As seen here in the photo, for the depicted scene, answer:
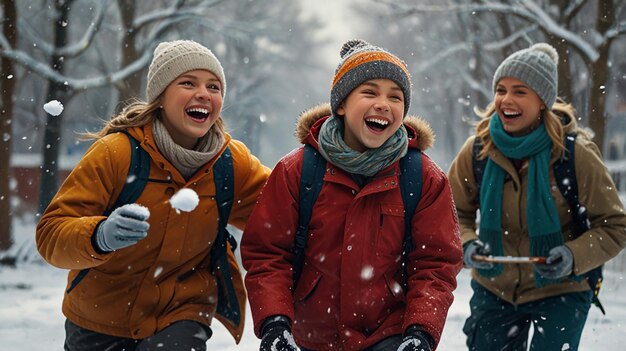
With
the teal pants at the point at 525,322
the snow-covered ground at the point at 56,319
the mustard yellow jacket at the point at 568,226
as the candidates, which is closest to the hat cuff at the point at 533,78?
the mustard yellow jacket at the point at 568,226

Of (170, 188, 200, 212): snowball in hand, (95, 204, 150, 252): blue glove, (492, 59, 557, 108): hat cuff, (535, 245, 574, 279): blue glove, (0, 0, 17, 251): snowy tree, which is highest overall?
(0, 0, 17, 251): snowy tree

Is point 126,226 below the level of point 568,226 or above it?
below

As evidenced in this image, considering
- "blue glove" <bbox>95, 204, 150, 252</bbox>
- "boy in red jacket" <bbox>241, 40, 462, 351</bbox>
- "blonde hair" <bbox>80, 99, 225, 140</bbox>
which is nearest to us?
"blue glove" <bbox>95, 204, 150, 252</bbox>

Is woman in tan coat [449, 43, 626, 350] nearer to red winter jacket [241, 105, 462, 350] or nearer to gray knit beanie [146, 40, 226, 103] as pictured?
red winter jacket [241, 105, 462, 350]

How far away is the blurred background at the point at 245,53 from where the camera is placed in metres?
12.3

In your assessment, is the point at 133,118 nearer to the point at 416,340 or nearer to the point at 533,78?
the point at 416,340

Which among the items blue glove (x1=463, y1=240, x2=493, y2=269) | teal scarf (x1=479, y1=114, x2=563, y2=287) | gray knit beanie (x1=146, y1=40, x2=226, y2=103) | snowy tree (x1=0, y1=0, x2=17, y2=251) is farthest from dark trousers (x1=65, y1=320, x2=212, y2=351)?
snowy tree (x1=0, y1=0, x2=17, y2=251)

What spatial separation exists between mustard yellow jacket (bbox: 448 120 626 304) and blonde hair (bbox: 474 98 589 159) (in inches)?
2.3

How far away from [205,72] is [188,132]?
0.33m

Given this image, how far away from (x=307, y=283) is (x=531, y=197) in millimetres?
1646

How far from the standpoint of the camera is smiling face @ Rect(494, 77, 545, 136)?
443 centimetres

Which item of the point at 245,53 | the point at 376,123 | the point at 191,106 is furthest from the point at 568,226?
the point at 245,53

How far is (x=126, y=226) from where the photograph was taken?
9.53 ft

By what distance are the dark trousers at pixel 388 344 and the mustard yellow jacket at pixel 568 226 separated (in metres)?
1.41
